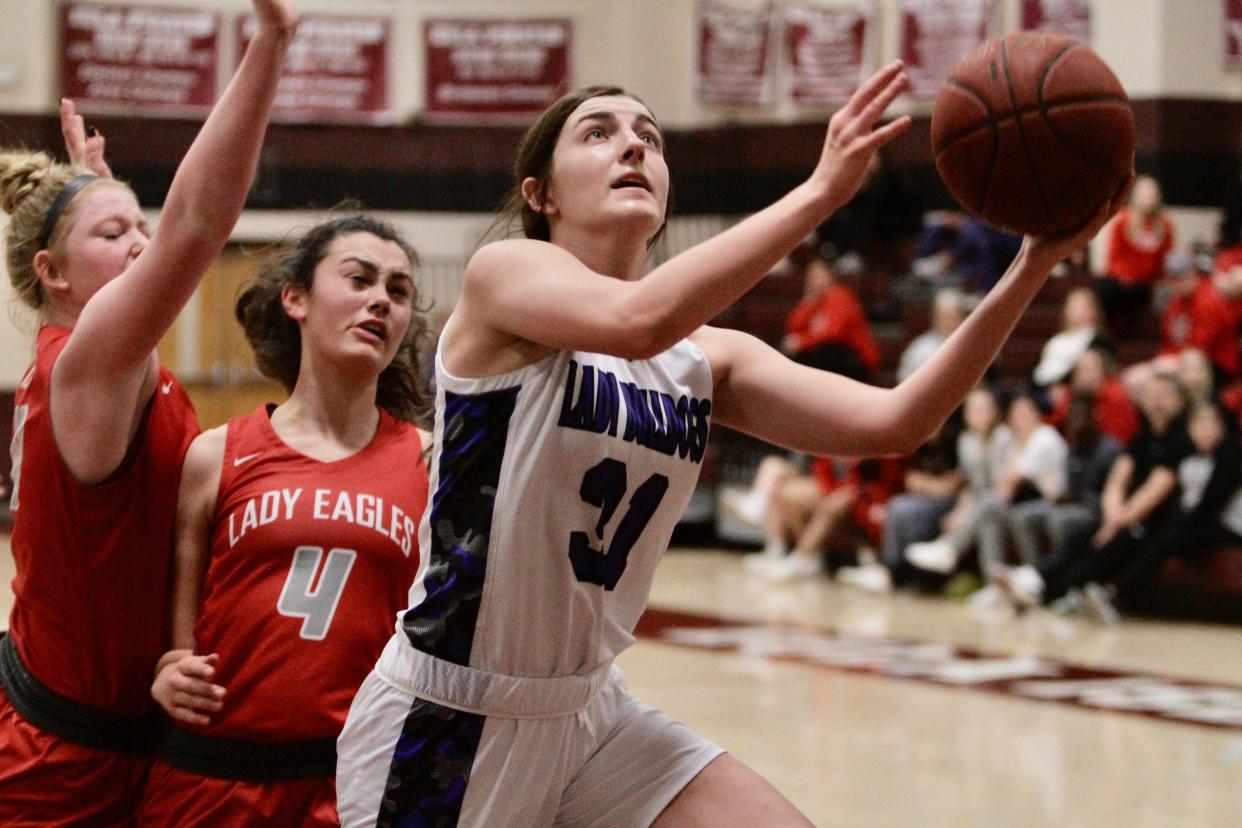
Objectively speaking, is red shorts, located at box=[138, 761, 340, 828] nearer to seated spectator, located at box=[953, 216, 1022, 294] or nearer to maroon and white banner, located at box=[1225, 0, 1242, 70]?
seated spectator, located at box=[953, 216, 1022, 294]

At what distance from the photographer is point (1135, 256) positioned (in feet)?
37.2

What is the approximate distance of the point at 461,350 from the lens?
266 centimetres

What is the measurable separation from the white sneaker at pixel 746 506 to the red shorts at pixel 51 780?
9.46 m

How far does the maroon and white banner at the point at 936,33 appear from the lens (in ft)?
44.4

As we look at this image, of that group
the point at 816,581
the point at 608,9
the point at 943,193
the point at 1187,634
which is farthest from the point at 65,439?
the point at 608,9

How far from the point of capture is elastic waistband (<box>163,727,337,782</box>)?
2955 millimetres

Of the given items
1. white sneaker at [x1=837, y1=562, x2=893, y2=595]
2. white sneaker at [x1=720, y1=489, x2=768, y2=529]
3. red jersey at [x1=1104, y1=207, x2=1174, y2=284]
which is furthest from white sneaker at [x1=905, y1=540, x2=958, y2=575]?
red jersey at [x1=1104, y1=207, x2=1174, y2=284]

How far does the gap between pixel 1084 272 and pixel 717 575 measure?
3.43m

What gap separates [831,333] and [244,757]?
30.3ft

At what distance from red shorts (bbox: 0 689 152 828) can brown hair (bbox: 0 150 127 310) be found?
754 mm

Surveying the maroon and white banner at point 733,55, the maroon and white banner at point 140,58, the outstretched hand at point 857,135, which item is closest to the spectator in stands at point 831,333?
the maroon and white banner at point 733,55

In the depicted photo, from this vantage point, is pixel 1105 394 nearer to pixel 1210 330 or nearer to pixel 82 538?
pixel 1210 330

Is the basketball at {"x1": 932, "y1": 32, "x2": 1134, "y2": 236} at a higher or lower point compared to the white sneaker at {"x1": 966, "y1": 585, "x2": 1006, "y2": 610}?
higher

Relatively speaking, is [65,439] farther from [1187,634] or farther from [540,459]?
[1187,634]
